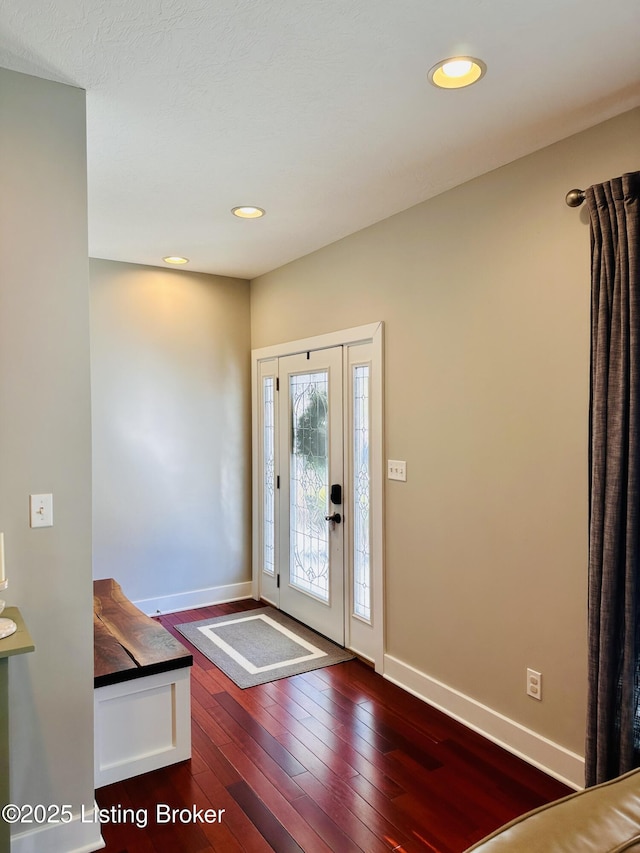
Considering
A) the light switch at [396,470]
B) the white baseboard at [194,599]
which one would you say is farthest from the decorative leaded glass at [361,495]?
the white baseboard at [194,599]

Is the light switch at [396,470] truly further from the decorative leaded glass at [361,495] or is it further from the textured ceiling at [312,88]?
the textured ceiling at [312,88]

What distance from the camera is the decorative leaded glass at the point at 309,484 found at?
3855 mm

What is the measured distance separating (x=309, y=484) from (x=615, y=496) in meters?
2.32

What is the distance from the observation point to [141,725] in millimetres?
2445

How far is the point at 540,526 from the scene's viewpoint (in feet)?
7.95

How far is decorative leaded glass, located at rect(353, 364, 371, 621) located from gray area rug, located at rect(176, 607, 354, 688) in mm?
411

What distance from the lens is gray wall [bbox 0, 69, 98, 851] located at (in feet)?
6.12

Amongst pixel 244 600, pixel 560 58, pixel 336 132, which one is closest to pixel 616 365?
pixel 560 58

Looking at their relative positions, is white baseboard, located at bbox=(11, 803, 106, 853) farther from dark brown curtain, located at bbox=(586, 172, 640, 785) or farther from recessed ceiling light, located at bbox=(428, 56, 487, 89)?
recessed ceiling light, located at bbox=(428, 56, 487, 89)

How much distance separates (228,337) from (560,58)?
3271 millimetres

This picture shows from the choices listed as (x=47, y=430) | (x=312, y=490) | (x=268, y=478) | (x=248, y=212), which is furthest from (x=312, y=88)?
(x=268, y=478)

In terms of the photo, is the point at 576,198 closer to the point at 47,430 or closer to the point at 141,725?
the point at 47,430

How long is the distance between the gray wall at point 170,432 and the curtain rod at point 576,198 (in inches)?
118

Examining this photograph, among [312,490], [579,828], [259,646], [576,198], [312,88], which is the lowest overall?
[259,646]
